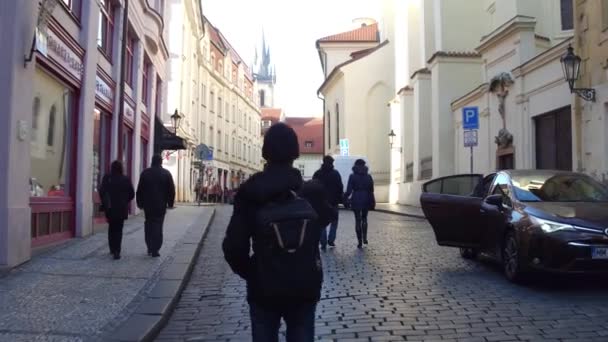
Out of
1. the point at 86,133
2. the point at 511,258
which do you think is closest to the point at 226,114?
the point at 86,133

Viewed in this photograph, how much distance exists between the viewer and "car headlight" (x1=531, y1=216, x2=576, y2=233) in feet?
22.5

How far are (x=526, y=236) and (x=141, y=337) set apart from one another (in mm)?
4616

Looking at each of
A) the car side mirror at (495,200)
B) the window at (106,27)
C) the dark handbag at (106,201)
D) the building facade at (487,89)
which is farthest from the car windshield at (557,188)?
the window at (106,27)

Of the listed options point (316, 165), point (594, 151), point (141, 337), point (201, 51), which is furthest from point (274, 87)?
point (141, 337)

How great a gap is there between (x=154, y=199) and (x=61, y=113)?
9.65 ft

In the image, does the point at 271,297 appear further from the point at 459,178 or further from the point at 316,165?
the point at 316,165

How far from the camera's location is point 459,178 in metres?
10.5

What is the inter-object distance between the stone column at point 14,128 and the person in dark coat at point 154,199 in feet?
5.76

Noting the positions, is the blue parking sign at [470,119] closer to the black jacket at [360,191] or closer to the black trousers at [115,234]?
the black jacket at [360,191]

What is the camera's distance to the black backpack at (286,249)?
2814 millimetres

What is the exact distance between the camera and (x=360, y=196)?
462 inches

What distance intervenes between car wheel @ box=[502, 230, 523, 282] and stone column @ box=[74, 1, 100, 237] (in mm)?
7868

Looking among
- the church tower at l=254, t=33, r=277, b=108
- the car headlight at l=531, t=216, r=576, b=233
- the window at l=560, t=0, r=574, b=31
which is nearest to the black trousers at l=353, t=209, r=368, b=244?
the car headlight at l=531, t=216, r=576, b=233

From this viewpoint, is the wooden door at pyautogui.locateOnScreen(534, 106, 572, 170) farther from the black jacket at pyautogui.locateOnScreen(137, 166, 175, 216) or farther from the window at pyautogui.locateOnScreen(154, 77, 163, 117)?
the window at pyautogui.locateOnScreen(154, 77, 163, 117)
